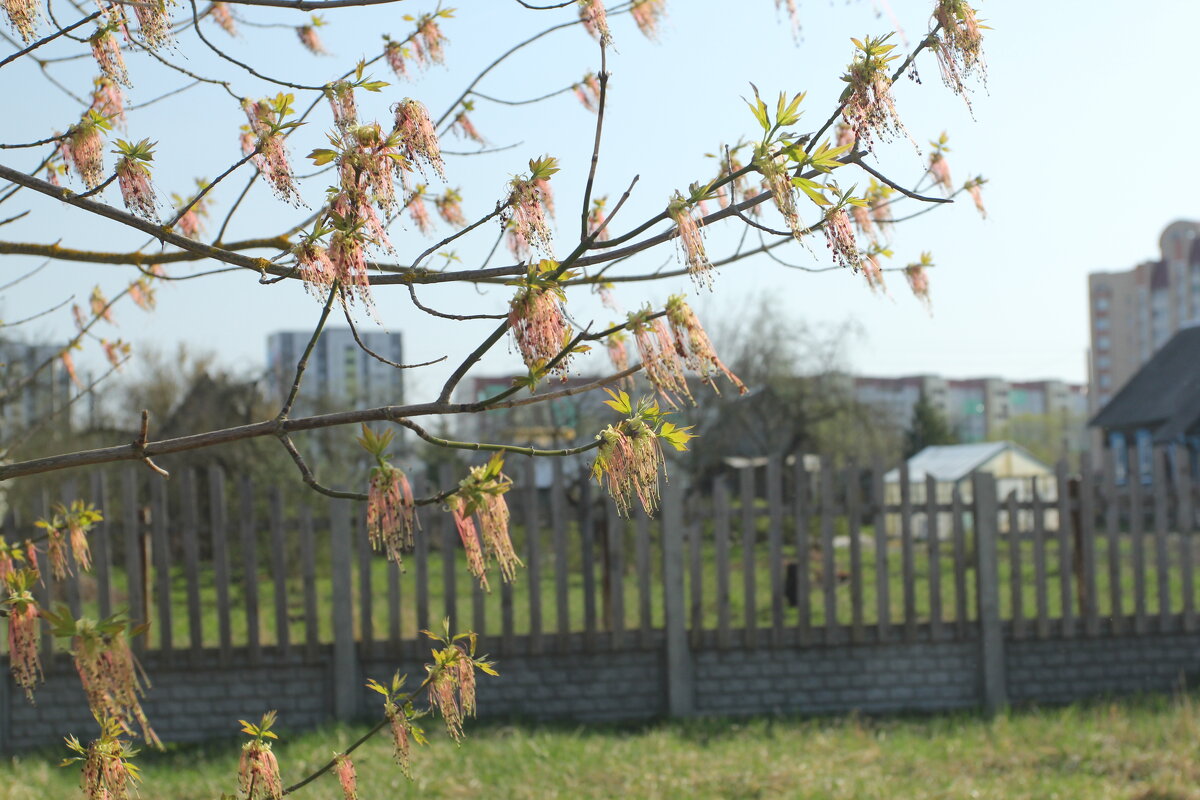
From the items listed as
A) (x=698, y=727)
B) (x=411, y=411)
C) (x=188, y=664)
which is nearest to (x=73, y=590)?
(x=188, y=664)

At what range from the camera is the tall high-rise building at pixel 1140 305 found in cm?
7756

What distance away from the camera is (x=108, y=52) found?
8.73 ft

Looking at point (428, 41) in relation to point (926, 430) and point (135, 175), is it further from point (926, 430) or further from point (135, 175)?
point (926, 430)

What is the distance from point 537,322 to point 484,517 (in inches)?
12.8

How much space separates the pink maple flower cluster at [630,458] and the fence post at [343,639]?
5.17 meters

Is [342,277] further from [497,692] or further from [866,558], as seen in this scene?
[866,558]

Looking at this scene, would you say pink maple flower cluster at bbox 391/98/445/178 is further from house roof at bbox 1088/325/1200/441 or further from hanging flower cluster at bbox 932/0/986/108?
house roof at bbox 1088/325/1200/441

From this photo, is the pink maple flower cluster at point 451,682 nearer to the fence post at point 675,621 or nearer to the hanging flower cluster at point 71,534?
the hanging flower cluster at point 71,534

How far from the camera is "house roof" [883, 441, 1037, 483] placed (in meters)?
28.5

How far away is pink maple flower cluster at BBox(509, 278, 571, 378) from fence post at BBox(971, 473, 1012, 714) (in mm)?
5877

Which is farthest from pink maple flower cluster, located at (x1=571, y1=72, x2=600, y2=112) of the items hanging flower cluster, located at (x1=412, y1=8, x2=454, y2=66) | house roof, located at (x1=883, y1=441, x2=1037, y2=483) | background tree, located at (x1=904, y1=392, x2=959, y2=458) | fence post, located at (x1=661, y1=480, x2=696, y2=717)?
background tree, located at (x1=904, y1=392, x2=959, y2=458)

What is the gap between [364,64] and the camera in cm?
238

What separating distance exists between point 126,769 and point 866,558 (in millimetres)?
16810

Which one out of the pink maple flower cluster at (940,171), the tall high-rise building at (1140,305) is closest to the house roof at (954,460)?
the pink maple flower cluster at (940,171)
